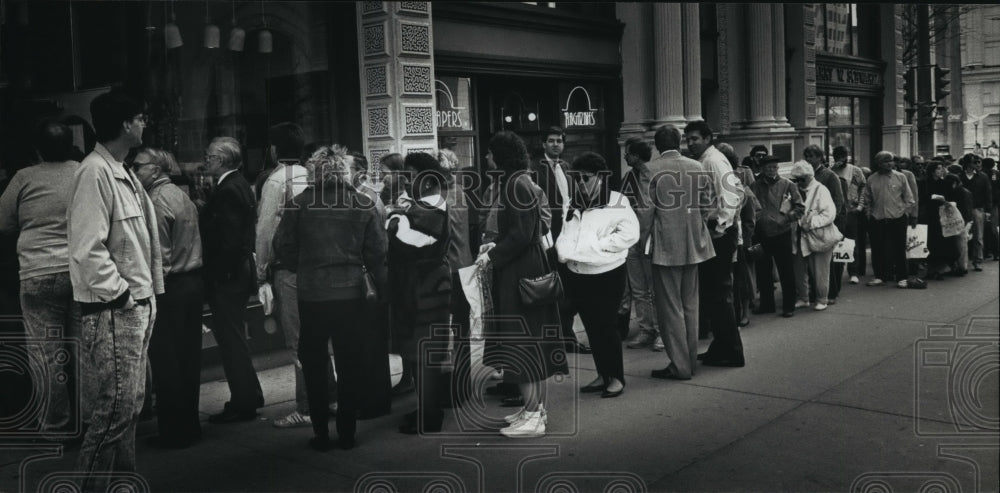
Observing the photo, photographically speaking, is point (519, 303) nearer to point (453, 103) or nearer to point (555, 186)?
point (555, 186)

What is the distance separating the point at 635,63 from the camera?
13.5m

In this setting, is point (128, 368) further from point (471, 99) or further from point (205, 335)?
point (471, 99)

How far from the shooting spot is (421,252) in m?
6.32

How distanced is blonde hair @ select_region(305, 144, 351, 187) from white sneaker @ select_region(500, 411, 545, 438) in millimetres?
1955

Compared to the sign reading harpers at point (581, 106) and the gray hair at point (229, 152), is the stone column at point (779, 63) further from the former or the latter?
the gray hair at point (229, 152)

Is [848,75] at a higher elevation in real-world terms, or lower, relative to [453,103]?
higher

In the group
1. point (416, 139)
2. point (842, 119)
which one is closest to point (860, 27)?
point (842, 119)

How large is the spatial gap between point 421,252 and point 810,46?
14.1 m

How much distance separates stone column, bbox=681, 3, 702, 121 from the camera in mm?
14117

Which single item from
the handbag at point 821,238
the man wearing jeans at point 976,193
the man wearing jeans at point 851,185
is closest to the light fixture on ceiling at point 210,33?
the handbag at point 821,238

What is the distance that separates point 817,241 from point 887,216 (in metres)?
2.17

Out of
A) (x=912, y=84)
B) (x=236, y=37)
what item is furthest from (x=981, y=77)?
(x=236, y=37)

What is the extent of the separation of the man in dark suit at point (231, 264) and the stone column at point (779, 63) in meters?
12.1

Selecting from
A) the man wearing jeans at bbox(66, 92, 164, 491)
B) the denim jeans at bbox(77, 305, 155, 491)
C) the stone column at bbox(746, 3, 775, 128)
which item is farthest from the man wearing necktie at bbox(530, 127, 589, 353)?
the stone column at bbox(746, 3, 775, 128)
